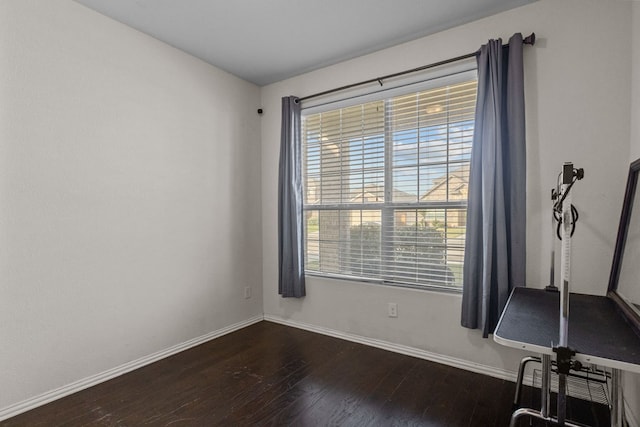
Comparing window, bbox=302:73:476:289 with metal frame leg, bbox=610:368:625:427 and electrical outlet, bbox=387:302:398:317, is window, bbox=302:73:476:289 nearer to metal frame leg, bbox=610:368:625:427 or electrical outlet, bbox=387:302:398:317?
electrical outlet, bbox=387:302:398:317

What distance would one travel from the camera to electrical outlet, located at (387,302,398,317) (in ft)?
9.30

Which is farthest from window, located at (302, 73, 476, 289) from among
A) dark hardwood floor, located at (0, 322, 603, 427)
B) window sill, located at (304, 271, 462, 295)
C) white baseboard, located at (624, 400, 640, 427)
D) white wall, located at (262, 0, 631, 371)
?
white baseboard, located at (624, 400, 640, 427)

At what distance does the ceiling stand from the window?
0.46m

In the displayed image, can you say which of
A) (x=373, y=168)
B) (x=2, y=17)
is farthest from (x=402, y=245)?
(x=2, y=17)

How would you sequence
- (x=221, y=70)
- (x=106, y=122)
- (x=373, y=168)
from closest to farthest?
(x=106, y=122) < (x=373, y=168) < (x=221, y=70)

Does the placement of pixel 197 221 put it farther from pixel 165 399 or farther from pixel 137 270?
Result: pixel 165 399

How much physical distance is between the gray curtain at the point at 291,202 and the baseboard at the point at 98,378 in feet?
2.67

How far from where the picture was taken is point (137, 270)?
2.59 m

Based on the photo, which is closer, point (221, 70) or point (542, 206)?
point (542, 206)

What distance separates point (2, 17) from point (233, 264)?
2.41m

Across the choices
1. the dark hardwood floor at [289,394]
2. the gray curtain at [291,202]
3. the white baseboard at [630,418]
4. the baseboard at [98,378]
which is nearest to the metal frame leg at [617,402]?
the white baseboard at [630,418]

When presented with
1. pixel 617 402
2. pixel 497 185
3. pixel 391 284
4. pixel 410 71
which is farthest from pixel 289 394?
pixel 410 71

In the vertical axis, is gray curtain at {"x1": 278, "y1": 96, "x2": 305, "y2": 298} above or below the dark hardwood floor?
above

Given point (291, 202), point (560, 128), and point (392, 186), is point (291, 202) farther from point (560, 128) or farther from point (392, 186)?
point (560, 128)
